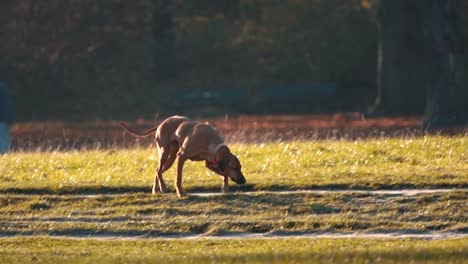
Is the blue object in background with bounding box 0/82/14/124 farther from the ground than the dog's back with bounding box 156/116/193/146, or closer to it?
closer to it

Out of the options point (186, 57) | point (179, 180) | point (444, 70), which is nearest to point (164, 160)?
point (179, 180)

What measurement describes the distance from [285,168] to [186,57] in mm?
30850

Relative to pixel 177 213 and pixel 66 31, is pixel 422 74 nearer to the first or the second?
pixel 66 31

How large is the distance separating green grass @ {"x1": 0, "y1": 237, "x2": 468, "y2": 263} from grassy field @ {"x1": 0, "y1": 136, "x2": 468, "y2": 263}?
11mm

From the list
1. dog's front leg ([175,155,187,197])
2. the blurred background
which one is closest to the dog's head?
dog's front leg ([175,155,187,197])

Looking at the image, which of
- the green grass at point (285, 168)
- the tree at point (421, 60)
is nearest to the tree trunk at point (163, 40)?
the tree at point (421, 60)

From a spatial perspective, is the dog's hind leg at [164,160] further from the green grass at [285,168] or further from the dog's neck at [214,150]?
the dog's neck at [214,150]

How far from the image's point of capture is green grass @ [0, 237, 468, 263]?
1080cm

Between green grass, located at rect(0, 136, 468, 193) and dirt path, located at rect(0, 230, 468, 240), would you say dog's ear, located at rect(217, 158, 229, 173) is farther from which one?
dirt path, located at rect(0, 230, 468, 240)

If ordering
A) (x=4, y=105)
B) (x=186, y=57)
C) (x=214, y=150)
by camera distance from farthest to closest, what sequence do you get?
A: (x=186, y=57)
(x=4, y=105)
(x=214, y=150)

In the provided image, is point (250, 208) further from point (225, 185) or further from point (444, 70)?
point (444, 70)

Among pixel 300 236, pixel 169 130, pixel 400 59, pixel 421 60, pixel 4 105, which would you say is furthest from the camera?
pixel 421 60

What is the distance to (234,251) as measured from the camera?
38.6 feet

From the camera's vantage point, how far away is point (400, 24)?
34.5 metres
